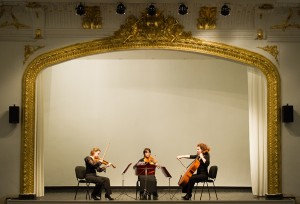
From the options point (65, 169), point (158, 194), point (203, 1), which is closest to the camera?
point (203, 1)

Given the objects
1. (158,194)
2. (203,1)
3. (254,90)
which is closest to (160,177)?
(158,194)

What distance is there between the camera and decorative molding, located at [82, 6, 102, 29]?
11.4m

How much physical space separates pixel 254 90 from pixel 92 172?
3.41m

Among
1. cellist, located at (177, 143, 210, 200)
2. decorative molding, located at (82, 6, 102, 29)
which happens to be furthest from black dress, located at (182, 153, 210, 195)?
decorative molding, located at (82, 6, 102, 29)

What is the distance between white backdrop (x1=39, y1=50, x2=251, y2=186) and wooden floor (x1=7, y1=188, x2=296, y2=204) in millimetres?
673

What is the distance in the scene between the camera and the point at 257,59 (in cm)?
1146

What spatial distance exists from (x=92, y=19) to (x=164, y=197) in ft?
11.8

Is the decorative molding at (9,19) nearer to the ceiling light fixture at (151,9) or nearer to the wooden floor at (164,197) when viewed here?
the ceiling light fixture at (151,9)

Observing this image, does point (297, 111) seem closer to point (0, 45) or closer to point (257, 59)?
point (257, 59)

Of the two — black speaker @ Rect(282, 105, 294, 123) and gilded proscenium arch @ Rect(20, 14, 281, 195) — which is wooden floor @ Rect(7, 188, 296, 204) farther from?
black speaker @ Rect(282, 105, 294, 123)

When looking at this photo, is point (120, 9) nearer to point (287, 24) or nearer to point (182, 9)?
point (182, 9)

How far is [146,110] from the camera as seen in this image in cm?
1366

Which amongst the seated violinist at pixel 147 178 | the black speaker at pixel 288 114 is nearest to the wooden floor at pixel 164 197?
the seated violinist at pixel 147 178

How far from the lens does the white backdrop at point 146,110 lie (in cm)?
1359
